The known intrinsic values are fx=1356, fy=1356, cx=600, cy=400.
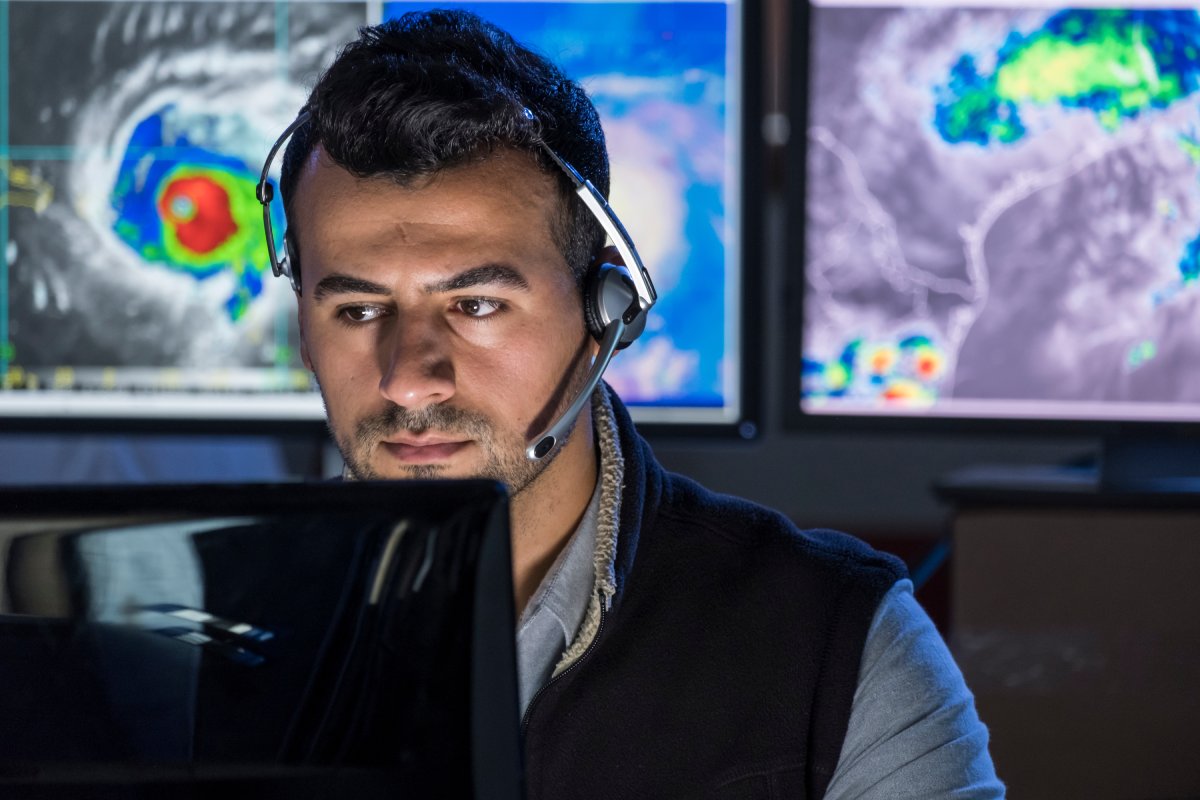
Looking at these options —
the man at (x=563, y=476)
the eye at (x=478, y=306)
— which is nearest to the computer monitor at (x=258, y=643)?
the man at (x=563, y=476)

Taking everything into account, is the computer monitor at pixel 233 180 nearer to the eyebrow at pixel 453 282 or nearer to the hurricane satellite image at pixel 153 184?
the hurricane satellite image at pixel 153 184

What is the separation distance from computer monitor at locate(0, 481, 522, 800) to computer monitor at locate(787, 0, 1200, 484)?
40.3 inches

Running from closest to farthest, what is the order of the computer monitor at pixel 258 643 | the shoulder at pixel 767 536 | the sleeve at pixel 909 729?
the computer monitor at pixel 258 643 < the sleeve at pixel 909 729 < the shoulder at pixel 767 536

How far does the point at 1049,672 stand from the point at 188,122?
41.6 inches

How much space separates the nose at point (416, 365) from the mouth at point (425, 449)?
27mm

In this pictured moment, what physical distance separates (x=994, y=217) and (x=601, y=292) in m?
0.56

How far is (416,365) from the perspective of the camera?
0.97 metres

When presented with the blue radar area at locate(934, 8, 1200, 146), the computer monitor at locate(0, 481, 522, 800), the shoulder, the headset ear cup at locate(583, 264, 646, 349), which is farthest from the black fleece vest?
the blue radar area at locate(934, 8, 1200, 146)

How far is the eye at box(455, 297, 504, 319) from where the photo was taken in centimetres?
101

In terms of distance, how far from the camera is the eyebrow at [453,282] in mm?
989

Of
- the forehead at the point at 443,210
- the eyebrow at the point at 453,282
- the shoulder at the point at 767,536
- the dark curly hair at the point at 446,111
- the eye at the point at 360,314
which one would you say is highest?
the dark curly hair at the point at 446,111

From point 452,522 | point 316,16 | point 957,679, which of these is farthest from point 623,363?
point 452,522

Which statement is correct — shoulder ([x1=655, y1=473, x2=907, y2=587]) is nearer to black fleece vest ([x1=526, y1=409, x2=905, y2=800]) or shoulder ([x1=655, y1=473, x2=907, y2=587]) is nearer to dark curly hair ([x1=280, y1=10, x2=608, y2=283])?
black fleece vest ([x1=526, y1=409, x2=905, y2=800])

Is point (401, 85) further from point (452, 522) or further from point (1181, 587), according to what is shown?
point (1181, 587)
